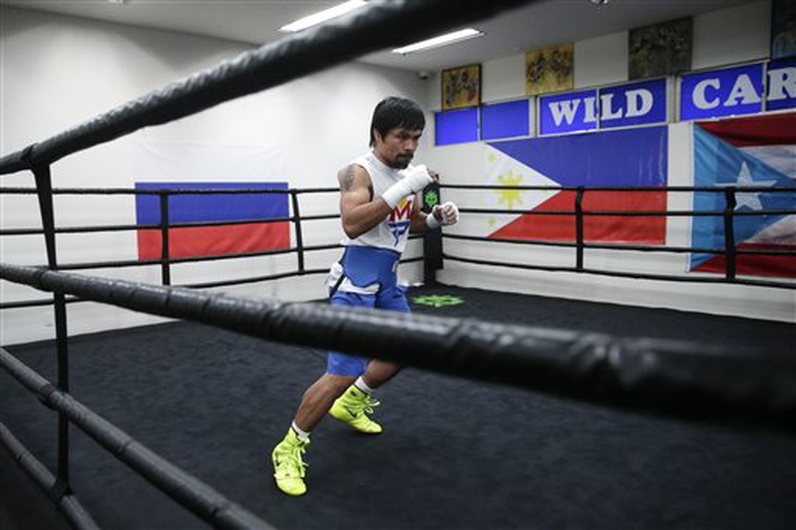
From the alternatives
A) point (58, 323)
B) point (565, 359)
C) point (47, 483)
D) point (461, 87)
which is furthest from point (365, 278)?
point (461, 87)

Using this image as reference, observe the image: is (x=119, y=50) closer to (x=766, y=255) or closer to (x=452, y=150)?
(x=452, y=150)

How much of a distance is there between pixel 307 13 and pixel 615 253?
324cm

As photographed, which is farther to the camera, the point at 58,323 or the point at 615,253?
the point at 615,253

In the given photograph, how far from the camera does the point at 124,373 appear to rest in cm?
317

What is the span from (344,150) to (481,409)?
3.93 metres

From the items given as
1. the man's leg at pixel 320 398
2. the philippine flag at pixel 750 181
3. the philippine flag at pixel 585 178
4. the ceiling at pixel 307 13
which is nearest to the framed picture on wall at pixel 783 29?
the ceiling at pixel 307 13

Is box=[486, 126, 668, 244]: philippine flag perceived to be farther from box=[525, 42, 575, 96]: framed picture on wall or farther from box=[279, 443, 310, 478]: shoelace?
box=[279, 443, 310, 478]: shoelace

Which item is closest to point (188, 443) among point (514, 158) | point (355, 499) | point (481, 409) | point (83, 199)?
point (355, 499)

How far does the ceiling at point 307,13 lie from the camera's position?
4.08 metres

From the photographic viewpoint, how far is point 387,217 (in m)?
1.97

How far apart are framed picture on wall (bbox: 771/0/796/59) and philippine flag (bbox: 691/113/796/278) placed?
1.46 feet

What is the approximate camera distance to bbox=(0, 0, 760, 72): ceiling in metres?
4.08

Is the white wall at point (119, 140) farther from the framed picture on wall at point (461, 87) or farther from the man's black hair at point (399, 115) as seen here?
the man's black hair at point (399, 115)

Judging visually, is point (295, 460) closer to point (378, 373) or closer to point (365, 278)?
point (378, 373)
